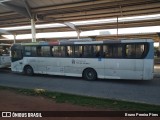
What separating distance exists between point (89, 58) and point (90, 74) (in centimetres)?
114

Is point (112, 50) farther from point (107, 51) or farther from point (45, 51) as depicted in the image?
point (45, 51)

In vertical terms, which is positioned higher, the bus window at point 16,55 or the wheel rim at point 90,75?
the bus window at point 16,55

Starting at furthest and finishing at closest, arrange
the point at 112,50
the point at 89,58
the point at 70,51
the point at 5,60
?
1. the point at 5,60
2. the point at 70,51
3. the point at 89,58
4. the point at 112,50

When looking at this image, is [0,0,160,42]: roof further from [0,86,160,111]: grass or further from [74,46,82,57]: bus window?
[0,86,160,111]: grass

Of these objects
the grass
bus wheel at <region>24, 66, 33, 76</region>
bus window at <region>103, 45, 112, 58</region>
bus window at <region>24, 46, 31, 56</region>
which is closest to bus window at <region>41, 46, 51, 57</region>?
bus window at <region>24, 46, 31, 56</region>

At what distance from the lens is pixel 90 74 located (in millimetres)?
15391

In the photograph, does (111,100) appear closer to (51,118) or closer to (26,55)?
(51,118)

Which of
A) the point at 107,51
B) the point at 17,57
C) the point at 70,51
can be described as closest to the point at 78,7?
the point at 17,57

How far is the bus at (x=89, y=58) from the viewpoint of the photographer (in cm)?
1357

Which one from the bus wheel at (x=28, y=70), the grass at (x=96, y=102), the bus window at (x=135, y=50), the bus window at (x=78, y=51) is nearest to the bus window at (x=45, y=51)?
the bus wheel at (x=28, y=70)

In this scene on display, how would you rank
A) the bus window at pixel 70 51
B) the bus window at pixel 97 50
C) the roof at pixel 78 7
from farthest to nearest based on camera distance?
the roof at pixel 78 7
the bus window at pixel 70 51
the bus window at pixel 97 50

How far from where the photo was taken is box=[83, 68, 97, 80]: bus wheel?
50.2ft

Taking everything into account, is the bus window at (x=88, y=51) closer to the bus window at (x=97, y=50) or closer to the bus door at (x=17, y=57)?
the bus window at (x=97, y=50)

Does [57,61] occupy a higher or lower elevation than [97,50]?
lower
